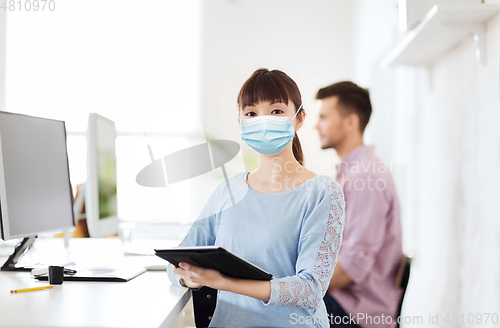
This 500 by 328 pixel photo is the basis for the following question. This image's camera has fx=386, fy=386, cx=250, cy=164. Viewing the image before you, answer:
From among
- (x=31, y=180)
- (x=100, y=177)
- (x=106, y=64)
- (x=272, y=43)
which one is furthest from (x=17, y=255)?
(x=106, y=64)

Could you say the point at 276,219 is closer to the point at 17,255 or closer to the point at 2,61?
the point at 17,255

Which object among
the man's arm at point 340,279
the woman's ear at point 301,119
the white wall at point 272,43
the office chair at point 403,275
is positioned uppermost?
the white wall at point 272,43

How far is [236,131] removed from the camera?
113 centimetres

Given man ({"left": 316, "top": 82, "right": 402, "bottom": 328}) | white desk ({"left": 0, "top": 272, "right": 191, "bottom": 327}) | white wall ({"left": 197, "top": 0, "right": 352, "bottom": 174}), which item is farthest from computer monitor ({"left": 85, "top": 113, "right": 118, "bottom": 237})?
man ({"left": 316, "top": 82, "right": 402, "bottom": 328})

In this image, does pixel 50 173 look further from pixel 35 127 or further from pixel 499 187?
pixel 499 187

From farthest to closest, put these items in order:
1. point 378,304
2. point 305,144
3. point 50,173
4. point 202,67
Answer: point 202,67, point 378,304, point 50,173, point 305,144

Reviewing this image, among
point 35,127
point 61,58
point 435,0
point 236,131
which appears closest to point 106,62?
point 61,58

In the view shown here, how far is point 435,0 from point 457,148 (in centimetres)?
53

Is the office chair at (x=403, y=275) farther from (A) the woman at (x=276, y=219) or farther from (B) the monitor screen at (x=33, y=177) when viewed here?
(B) the monitor screen at (x=33, y=177)

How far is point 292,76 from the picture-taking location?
1.06m

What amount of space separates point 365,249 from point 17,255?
1.25 m

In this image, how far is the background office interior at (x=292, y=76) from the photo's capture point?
1201mm

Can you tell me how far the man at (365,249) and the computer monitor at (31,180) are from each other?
962 mm

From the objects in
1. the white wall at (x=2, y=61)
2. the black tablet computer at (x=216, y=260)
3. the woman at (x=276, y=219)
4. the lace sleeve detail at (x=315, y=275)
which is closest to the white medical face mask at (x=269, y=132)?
the woman at (x=276, y=219)
